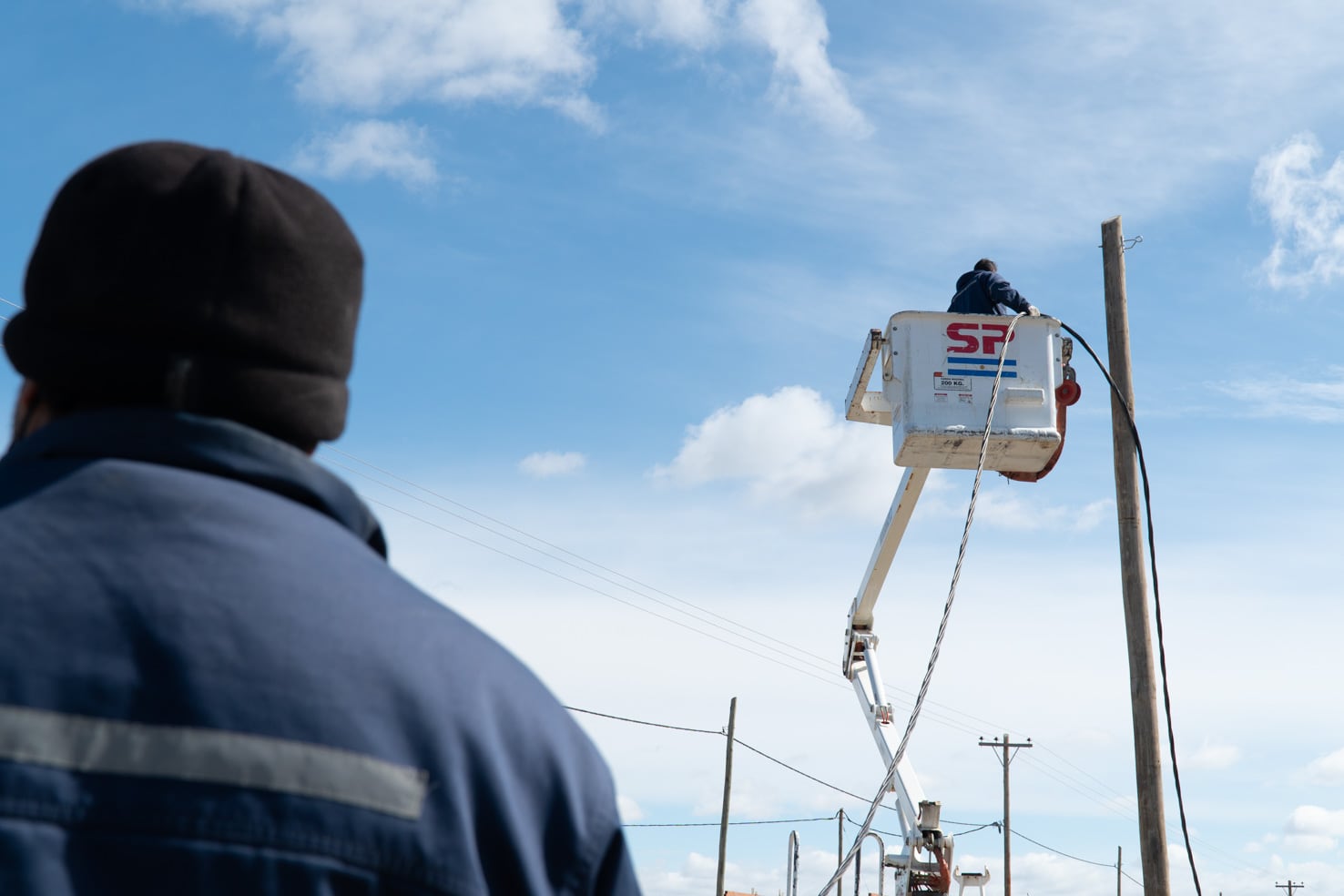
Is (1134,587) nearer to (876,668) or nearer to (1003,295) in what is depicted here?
(1003,295)

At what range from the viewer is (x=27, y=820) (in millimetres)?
1122

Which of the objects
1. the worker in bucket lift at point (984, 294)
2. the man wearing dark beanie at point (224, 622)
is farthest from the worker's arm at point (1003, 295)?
the man wearing dark beanie at point (224, 622)

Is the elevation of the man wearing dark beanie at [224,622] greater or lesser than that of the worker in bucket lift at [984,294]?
lesser

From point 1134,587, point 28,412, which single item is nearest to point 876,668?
point 1134,587

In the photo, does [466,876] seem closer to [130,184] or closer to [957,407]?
[130,184]

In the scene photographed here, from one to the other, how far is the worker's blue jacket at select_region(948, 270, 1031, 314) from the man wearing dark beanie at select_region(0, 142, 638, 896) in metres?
9.34

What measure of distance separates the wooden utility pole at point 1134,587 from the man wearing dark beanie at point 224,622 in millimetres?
8397

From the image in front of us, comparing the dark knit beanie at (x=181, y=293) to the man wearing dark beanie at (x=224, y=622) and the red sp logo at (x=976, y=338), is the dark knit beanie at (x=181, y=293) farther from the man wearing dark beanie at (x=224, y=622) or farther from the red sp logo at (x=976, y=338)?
the red sp logo at (x=976, y=338)

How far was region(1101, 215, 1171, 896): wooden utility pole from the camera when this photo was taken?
28.8 feet

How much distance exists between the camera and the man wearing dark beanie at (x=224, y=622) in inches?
45.4

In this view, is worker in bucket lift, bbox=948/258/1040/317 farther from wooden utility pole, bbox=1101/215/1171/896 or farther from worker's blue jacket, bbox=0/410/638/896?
worker's blue jacket, bbox=0/410/638/896

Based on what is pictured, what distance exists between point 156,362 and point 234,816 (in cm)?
48

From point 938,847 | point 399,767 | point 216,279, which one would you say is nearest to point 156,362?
point 216,279

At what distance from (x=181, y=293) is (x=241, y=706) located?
451 millimetres
